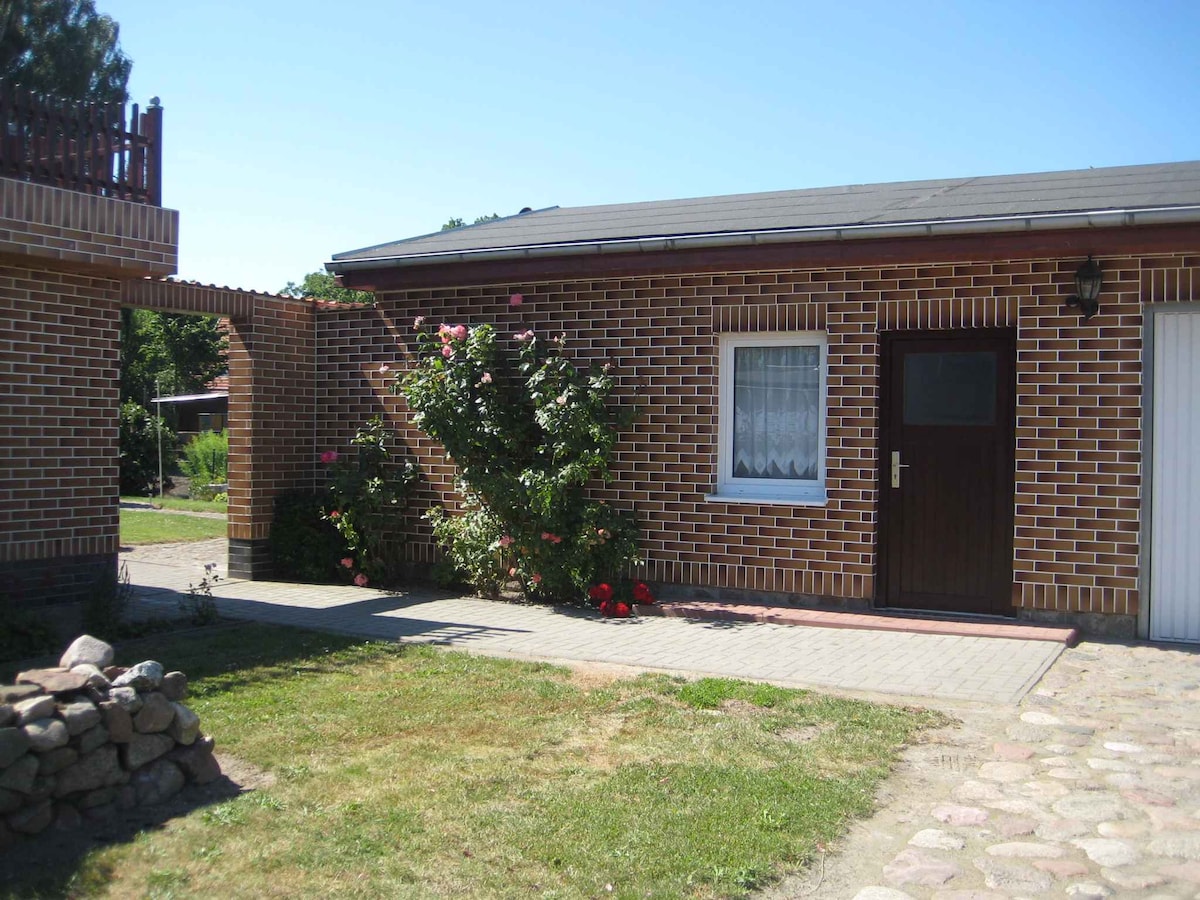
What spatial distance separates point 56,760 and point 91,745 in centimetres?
16

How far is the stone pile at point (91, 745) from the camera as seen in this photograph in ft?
13.8

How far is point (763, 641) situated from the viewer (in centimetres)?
830

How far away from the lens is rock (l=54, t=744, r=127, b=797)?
4.37 meters

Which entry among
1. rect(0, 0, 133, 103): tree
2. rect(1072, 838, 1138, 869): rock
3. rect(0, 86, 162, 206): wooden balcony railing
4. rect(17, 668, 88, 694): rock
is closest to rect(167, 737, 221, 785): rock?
rect(17, 668, 88, 694): rock

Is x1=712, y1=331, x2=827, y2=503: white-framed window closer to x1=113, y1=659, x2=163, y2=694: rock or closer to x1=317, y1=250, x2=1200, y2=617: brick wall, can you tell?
x1=317, y1=250, x2=1200, y2=617: brick wall

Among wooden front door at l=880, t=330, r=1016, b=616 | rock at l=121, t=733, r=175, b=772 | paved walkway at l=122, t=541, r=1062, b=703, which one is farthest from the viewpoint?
wooden front door at l=880, t=330, r=1016, b=616

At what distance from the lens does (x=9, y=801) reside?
4.15 m

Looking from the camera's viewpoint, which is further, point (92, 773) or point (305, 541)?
point (305, 541)

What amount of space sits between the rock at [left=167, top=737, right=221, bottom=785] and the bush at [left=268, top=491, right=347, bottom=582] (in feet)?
20.8

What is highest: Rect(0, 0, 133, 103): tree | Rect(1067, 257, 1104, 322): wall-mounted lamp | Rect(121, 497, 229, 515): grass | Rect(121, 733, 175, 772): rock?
Rect(0, 0, 133, 103): tree

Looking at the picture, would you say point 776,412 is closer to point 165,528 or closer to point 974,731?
point 974,731

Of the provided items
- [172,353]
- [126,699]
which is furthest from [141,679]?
[172,353]

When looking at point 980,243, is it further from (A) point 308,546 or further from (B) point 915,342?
(A) point 308,546

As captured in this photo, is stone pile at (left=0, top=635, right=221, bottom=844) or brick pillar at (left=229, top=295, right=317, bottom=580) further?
brick pillar at (left=229, top=295, right=317, bottom=580)
